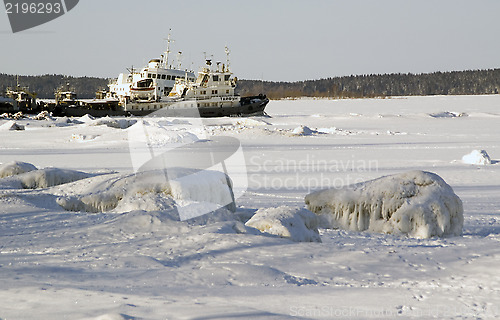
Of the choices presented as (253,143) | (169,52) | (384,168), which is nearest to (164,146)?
(253,143)

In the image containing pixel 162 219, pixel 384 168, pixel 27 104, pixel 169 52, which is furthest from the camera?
pixel 27 104

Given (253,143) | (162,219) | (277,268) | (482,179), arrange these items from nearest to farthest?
(277,268), (162,219), (482,179), (253,143)

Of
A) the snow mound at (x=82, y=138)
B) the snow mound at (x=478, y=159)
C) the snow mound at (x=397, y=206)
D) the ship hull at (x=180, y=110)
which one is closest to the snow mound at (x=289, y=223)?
the snow mound at (x=397, y=206)

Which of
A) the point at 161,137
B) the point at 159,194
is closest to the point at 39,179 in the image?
the point at 159,194

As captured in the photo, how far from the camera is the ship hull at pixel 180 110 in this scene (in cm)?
4247

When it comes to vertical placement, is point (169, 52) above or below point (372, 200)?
above

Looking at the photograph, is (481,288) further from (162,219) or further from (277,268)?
(162,219)

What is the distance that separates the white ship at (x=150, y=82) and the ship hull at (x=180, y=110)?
0.96 metres

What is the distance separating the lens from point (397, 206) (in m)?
6.57

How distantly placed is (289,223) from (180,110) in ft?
124

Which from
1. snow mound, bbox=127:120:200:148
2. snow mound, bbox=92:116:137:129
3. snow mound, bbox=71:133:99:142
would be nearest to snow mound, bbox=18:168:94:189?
snow mound, bbox=127:120:200:148

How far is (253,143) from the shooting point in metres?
20.1

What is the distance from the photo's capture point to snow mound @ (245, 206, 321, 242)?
18.5 ft

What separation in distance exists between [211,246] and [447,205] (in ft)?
10.5
